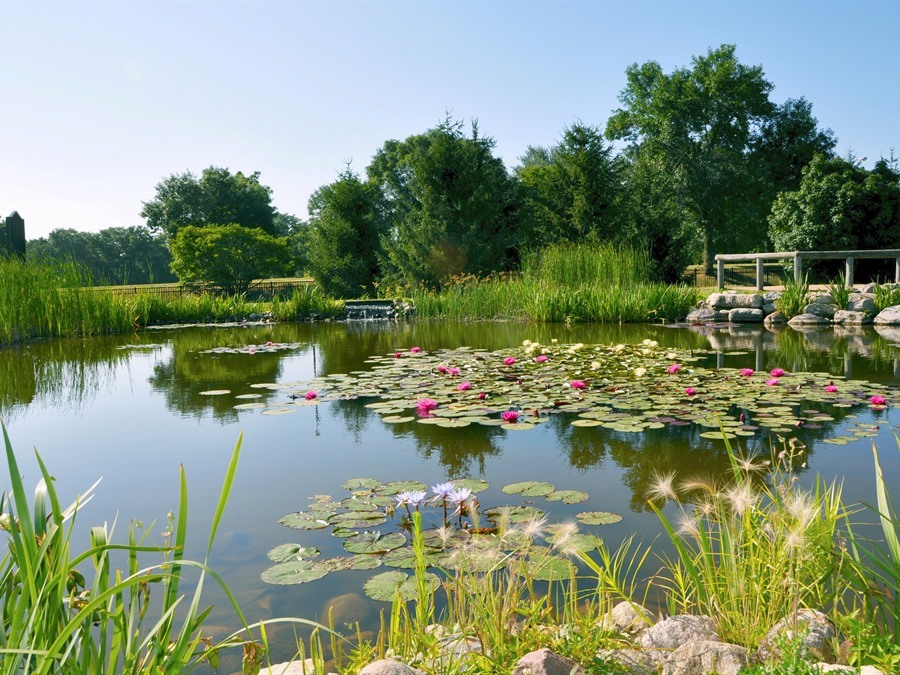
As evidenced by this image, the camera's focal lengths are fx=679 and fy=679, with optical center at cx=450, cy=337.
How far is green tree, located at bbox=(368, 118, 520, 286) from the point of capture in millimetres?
18828

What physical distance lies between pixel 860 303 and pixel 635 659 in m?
10.7

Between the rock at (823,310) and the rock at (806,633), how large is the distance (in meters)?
10.2

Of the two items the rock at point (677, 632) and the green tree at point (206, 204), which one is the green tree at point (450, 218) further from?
the green tree at point (206, 204)

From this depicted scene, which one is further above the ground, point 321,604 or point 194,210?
point 194,210

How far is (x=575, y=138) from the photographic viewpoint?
19.2 meters

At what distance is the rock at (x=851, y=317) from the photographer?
33.2 ft

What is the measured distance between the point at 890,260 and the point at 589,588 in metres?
20.0

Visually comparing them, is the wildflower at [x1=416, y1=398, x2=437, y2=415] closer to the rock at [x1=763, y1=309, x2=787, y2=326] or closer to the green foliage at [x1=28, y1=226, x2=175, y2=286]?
the rock at [x1=763, y1=309, x2=787, y2=326]

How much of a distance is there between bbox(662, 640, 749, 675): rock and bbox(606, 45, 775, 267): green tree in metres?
27.1

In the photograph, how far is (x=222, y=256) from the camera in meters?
22.7

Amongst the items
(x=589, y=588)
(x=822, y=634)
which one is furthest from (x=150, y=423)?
(x=822, y=634)

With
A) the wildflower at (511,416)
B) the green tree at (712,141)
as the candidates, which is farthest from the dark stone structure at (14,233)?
the green tree at (712,141)

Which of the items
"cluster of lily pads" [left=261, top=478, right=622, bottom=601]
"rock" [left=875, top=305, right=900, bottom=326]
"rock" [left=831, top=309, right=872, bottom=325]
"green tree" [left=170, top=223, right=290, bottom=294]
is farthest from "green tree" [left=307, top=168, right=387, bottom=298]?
"cluster of lily pads" [left=261, top=478, right=622, bottom=601]

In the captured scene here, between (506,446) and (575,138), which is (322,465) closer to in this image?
(506,446)
